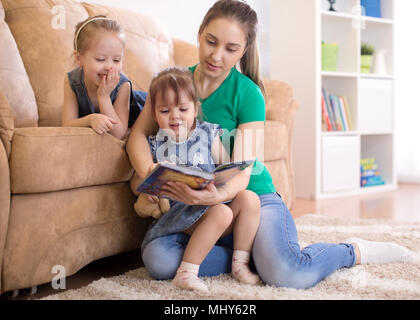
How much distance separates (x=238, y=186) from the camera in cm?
132

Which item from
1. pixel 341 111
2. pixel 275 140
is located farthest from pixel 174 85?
pixel 341 111

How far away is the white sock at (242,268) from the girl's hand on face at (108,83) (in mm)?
601

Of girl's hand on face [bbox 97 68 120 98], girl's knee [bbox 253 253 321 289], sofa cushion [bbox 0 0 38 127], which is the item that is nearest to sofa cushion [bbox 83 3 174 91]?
sofa cushion [bbox 0 0 38 127]

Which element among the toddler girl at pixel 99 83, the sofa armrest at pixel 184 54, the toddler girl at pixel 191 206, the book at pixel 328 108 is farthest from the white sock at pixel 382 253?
the book at pixel 328 108

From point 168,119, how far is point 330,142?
200 centimetres

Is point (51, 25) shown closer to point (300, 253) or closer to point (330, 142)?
point (300, 253)

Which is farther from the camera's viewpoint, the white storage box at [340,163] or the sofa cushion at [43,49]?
the white storage box at [340,163]

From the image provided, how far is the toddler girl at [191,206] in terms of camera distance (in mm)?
1284

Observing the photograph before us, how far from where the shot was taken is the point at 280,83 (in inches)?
95.6

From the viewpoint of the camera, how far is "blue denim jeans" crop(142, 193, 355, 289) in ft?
4.22

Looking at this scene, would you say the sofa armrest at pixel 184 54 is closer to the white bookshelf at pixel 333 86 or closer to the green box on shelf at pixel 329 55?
the white bookshelf at pixel 333 86

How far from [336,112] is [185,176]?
2.34m

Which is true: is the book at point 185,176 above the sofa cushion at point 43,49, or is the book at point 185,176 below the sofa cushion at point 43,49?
below
